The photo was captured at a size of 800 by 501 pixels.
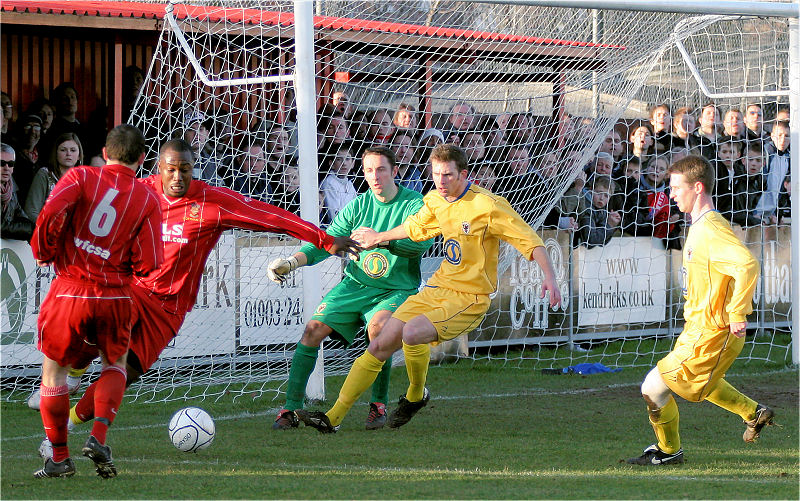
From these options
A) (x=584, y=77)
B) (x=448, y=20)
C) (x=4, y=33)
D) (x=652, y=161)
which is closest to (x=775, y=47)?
(x=652, y=161)

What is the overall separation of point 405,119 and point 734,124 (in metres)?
4.72

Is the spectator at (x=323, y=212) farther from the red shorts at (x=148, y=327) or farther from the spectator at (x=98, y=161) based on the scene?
the red shorts at (x=148, y=327)

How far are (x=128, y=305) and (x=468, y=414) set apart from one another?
10.4ft

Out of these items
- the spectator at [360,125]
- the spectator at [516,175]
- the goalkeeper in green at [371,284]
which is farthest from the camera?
the spectator at [516,175]

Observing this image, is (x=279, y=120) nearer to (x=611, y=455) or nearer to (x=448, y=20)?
(x=448, y=20)

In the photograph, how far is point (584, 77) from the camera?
10484 mm

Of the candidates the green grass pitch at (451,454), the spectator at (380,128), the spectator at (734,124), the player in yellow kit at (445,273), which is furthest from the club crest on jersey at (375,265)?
the spectator at (734,124)

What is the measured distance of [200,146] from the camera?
354 inches

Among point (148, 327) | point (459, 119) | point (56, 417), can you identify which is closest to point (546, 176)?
point (459, 119)

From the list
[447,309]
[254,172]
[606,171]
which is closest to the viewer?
[447,309]

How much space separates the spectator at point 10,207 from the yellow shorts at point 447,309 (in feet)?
11.3

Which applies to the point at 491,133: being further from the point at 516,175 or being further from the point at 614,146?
the point at 614,146

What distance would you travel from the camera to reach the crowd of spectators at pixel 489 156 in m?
8.96

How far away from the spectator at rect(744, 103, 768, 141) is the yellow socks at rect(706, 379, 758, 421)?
21.9 feet
